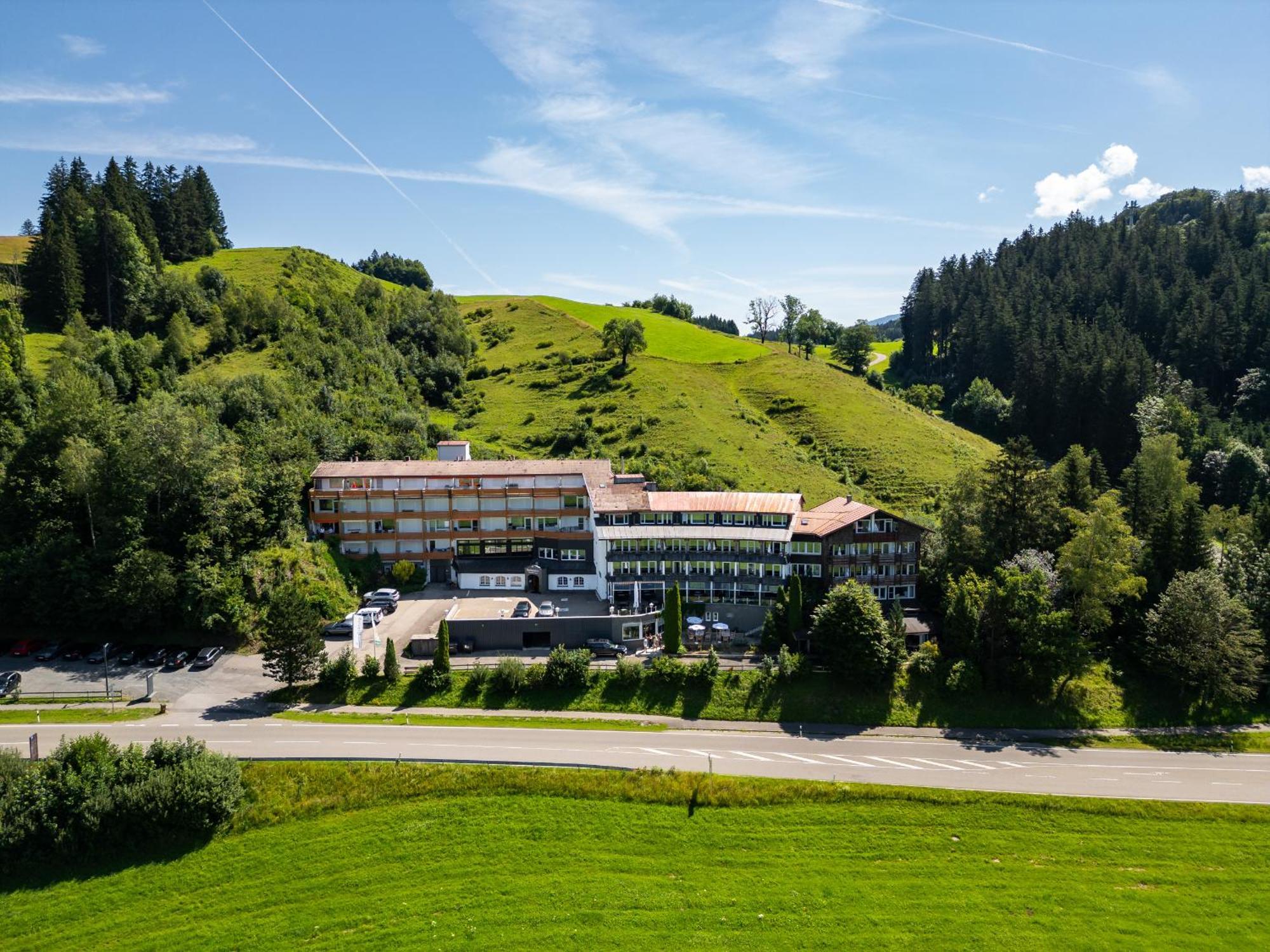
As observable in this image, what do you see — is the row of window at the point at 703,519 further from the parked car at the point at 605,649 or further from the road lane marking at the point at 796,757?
the road lane marking at the point at 796,757

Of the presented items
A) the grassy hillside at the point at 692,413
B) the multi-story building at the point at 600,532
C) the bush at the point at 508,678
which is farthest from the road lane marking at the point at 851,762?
the grassy hillside at the point at 692,413

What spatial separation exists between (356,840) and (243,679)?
21732 mm

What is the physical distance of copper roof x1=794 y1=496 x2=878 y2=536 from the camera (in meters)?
67.8

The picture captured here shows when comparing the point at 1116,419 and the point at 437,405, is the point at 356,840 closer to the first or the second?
the point at 437,405

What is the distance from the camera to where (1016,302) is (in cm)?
17100

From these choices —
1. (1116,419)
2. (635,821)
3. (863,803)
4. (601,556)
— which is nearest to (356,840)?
(635,821)

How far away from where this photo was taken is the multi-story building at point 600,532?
68.6 metres

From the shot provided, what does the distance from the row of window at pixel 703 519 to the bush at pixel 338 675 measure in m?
26.0

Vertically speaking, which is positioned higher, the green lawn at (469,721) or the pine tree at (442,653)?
the pine tree at (442,653)

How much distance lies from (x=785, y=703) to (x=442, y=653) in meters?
26.3

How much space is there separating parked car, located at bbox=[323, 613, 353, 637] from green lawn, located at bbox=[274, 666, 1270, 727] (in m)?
8.28

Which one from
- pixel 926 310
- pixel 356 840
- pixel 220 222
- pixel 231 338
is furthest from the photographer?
pixel 926 310

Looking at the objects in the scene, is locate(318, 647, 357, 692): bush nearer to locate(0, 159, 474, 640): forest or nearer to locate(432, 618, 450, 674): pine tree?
locate(432, 618, 450, 674): pine tree

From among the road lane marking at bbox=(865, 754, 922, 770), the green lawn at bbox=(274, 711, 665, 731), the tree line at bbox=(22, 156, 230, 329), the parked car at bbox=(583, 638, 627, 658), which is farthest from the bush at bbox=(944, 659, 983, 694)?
the tree line at bbox=(22, 156, 230, 329)
